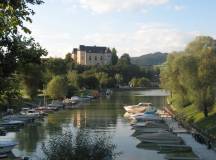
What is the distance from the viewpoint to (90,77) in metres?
164

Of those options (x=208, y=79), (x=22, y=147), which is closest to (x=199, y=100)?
(x=208, y=79)

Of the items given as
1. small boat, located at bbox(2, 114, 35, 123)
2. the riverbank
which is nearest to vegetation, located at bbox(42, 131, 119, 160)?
the riverbank

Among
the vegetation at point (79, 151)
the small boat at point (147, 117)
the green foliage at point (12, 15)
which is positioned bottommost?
the small boat at point (147, 117)

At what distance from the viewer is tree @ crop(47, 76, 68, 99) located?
10944 centimetres

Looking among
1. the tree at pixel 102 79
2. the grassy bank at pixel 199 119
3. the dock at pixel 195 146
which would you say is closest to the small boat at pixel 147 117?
the grassy bank at pixel 199 119

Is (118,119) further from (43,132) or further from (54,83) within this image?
(54,83)

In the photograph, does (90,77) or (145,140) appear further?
(90,77)

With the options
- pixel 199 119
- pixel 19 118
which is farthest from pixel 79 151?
pixel 19 118

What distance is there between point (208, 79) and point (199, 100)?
2.77 meters

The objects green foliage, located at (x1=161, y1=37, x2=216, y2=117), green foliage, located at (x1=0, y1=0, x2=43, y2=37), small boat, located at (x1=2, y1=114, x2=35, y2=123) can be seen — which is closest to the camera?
green foliage, located at (x1=0, y1=0, x2=43, y2=37)

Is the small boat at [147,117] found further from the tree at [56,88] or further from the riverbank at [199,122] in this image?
the tree at [56,88]

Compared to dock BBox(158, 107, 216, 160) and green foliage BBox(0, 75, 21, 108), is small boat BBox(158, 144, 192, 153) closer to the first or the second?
dock BBox(158, 107, 216, 160)

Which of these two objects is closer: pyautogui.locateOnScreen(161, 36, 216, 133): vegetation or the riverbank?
the riverbank

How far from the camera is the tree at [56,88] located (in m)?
109
